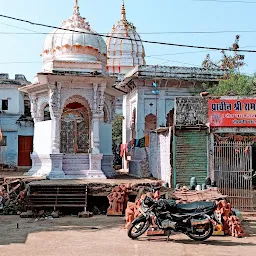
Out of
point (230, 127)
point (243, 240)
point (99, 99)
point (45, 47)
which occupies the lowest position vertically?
point (243, 240)

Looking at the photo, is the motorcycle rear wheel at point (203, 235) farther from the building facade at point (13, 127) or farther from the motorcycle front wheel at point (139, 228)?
the building facade at point (13, 127)

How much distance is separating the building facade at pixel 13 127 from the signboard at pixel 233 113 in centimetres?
1852

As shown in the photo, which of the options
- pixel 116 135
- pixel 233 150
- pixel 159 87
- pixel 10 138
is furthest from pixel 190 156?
pixel 10 138

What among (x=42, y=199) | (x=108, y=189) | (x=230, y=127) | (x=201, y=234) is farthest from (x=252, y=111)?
(x=42, y=199)

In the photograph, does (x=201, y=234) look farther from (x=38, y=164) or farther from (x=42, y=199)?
(x=38, y=164)

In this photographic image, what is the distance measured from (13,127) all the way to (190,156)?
60.8ft

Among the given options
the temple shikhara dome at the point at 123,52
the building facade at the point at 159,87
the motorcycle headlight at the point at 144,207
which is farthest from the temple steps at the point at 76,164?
the temple shikhara dome at the point at 123,52

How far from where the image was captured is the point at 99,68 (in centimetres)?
1905

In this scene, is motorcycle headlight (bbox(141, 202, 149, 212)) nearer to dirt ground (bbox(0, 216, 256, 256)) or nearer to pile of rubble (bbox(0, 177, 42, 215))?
dirt ground (bbox(0, 216, 256, 256))

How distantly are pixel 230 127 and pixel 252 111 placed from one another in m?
0.99

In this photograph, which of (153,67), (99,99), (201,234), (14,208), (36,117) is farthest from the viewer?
(153,67)

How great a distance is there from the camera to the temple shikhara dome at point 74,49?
62.0 feet

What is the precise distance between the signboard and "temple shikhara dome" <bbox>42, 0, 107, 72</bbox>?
256 inches

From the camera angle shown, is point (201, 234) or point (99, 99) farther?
point (99, 99)
